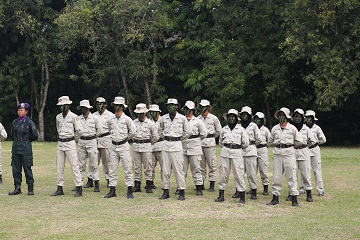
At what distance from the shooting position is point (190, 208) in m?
10.9

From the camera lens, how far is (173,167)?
1200 centimetres

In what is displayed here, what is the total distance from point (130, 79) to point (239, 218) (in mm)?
21667

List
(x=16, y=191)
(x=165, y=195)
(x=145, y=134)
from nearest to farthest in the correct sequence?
(x=165, y=195)
(x=16, y=191)
(x=145, y=134)

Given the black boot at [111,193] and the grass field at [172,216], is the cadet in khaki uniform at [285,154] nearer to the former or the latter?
the grass field at [172,216]

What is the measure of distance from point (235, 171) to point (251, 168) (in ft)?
2.81

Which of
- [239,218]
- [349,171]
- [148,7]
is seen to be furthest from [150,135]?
[148,7]

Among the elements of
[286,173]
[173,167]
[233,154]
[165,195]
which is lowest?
[165,195]

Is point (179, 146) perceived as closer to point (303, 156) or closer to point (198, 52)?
point (303, 156)

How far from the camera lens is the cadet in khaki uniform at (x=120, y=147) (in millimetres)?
12086

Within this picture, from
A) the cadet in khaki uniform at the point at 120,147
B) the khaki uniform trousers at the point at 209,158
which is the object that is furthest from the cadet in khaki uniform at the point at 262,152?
the cadet in khaki uniform at the point at 120,147

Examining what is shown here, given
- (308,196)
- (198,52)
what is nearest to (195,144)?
(308,196)

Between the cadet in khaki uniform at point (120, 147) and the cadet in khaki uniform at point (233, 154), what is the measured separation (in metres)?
1.87

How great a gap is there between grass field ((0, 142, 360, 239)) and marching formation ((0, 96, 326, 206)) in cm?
36

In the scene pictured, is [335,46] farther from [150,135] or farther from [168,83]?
[150,135]
